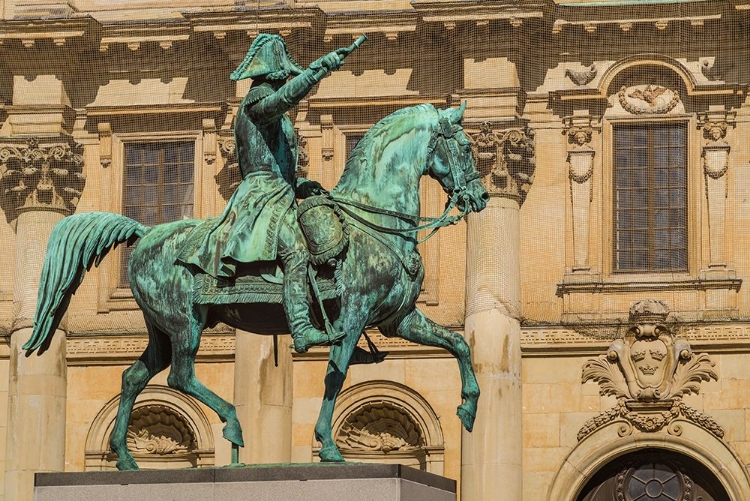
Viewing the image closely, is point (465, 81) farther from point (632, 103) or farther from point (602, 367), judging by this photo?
point (602, 367)

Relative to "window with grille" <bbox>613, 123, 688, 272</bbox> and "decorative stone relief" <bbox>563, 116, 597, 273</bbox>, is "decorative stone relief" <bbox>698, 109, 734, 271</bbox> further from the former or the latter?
"decorative stone relief" <bbox>563, 116, 597, 273</bbox>

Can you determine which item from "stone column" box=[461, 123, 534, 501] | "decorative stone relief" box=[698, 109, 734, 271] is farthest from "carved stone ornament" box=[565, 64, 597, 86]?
"decorative stone relief" box=[698, 109, 734, 271]

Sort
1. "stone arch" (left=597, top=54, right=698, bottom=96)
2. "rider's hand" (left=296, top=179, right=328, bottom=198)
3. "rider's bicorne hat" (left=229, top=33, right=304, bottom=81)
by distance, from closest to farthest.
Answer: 1. "rider's bicorne hat" (left=229, top=33, right=304, bottom=81)
2. "rider's hand" (left=296, top=179, right=328, bottom=198)
3. "stone arch" (left=597, top=54, right=698, bottom=96)

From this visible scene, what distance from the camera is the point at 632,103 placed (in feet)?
97.0

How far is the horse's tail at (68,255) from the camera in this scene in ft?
59.7

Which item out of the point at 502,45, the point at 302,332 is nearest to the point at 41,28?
the point at 502,45

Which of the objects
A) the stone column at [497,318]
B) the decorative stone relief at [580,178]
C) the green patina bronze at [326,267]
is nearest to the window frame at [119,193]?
the stone column at [497,318]

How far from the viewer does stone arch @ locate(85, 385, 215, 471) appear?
97.6 ft

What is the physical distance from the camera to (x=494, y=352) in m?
28.6

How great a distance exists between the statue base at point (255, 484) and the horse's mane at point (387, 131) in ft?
8.18

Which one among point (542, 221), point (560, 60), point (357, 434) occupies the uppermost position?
point (560, 60)

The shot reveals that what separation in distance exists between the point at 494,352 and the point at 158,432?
177 inches

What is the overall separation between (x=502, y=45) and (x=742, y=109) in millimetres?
3025

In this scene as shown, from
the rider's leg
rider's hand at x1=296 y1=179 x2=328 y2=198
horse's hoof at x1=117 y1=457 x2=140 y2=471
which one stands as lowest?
horse's hoof at x1=117 y1=457 x2=140 y2=471
